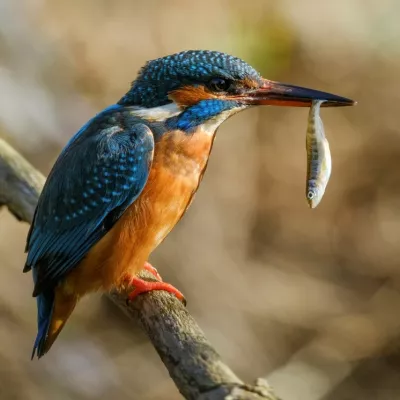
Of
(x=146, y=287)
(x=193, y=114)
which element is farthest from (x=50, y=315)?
(x=193, y=114)

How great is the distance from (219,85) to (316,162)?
0.45 m

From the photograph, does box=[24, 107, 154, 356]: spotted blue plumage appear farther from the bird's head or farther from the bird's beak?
the bird's beak

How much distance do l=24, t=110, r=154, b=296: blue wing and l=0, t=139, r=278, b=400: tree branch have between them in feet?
0.55

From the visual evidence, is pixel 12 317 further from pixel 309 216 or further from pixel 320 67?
pixel 320 67

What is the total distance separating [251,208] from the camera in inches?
190

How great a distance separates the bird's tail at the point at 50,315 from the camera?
8.20 feet

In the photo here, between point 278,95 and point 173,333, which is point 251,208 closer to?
point 278,95

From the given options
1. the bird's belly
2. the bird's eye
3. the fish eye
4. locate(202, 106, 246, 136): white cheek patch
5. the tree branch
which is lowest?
the tree branch

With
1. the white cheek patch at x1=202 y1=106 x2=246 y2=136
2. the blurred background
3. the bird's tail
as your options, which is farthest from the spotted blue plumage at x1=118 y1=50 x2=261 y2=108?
the blurred background

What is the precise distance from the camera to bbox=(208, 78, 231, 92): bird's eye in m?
2.47

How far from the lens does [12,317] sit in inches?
168

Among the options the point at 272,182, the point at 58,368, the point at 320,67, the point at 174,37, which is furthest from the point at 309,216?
the point at 58,368

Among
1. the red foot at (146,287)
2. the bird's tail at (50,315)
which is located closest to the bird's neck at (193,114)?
the red foot at (146,287)

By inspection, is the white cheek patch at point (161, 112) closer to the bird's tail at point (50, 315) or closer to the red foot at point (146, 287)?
the red foot at point (146, 287)
